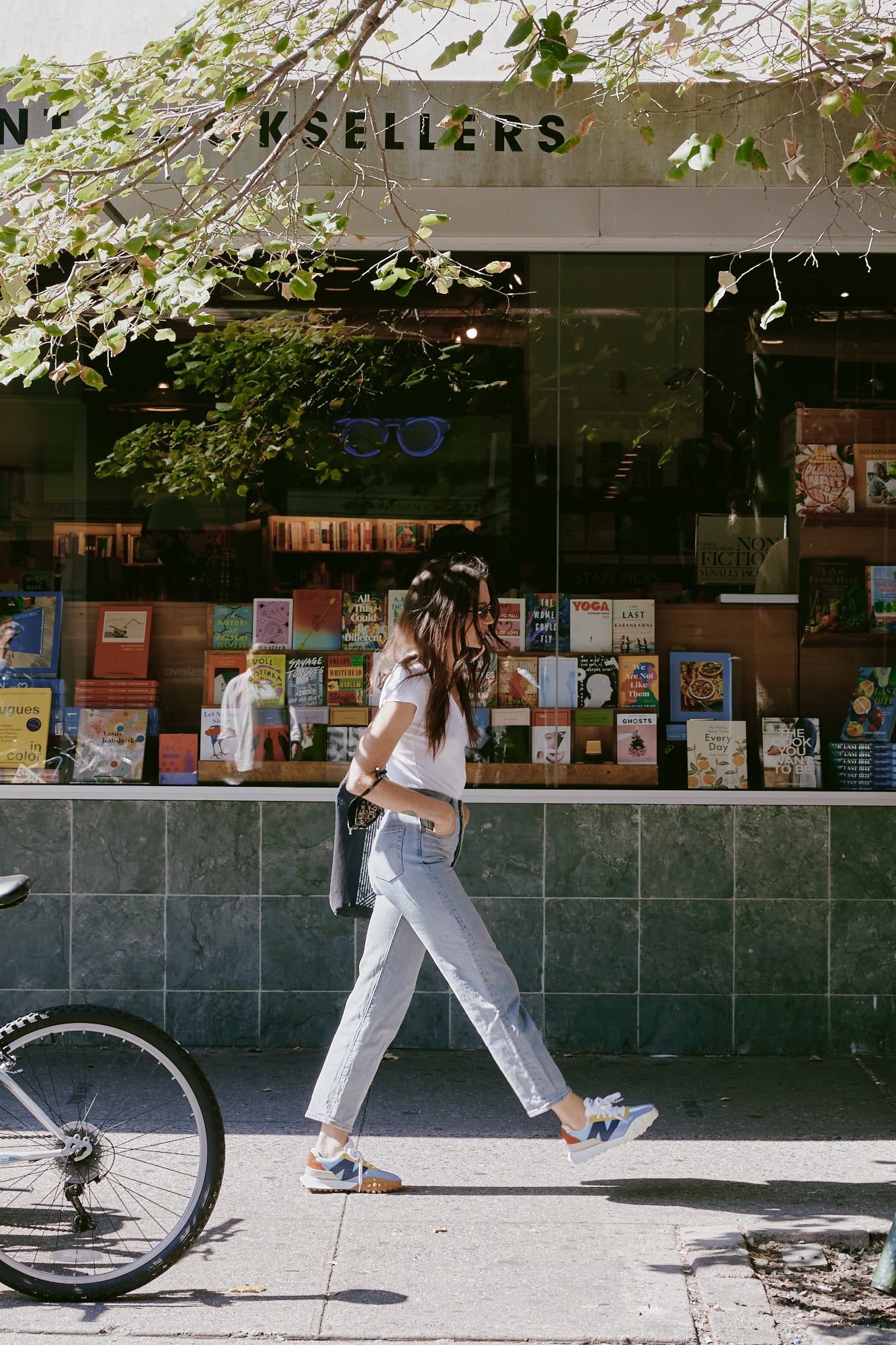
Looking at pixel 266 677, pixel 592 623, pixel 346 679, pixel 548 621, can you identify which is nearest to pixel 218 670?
pixel 266 677

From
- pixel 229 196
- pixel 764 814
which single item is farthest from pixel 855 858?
pixel 229 196

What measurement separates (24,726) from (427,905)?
111 inches

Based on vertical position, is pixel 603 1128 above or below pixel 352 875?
below

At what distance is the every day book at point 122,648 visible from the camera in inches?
249

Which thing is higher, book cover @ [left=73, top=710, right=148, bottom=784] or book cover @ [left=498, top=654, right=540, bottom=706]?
book cover @ [left=498, top=654, right=540, bottom=706]

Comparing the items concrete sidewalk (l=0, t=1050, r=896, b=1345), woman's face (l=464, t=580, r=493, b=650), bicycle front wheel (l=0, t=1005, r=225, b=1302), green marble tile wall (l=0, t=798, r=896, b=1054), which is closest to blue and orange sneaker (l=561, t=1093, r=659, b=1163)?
concrete sidewalk (l=0, t=1050, r=896, b=1345)

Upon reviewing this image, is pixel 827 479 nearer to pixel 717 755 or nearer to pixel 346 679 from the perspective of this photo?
pixel 717 755

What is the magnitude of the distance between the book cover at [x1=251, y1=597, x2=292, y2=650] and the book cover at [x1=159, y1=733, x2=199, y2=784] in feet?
1.78

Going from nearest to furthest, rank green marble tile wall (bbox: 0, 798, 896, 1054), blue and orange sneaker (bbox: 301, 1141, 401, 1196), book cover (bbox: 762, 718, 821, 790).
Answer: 1. blue and orange sneaker (bbox: 301, 1141, 401, 1196)
2. green marble tile wall (bbox: 0, 798, 896, 1054)
3. book cover (bbox: 762, 718, 821, 790)

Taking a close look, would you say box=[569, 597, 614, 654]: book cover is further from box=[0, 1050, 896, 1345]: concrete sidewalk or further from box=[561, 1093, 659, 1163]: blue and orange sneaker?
box=[561, 1093, 659, 1163]: blue and orange sneaker

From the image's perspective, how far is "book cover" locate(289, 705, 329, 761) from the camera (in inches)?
246

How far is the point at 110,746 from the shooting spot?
6246 mm

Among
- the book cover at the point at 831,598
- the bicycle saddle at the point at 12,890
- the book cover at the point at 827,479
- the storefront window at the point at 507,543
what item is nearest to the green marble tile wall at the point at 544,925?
the storefront window at the point at 507,543

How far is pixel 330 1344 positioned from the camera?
3.52 meters
